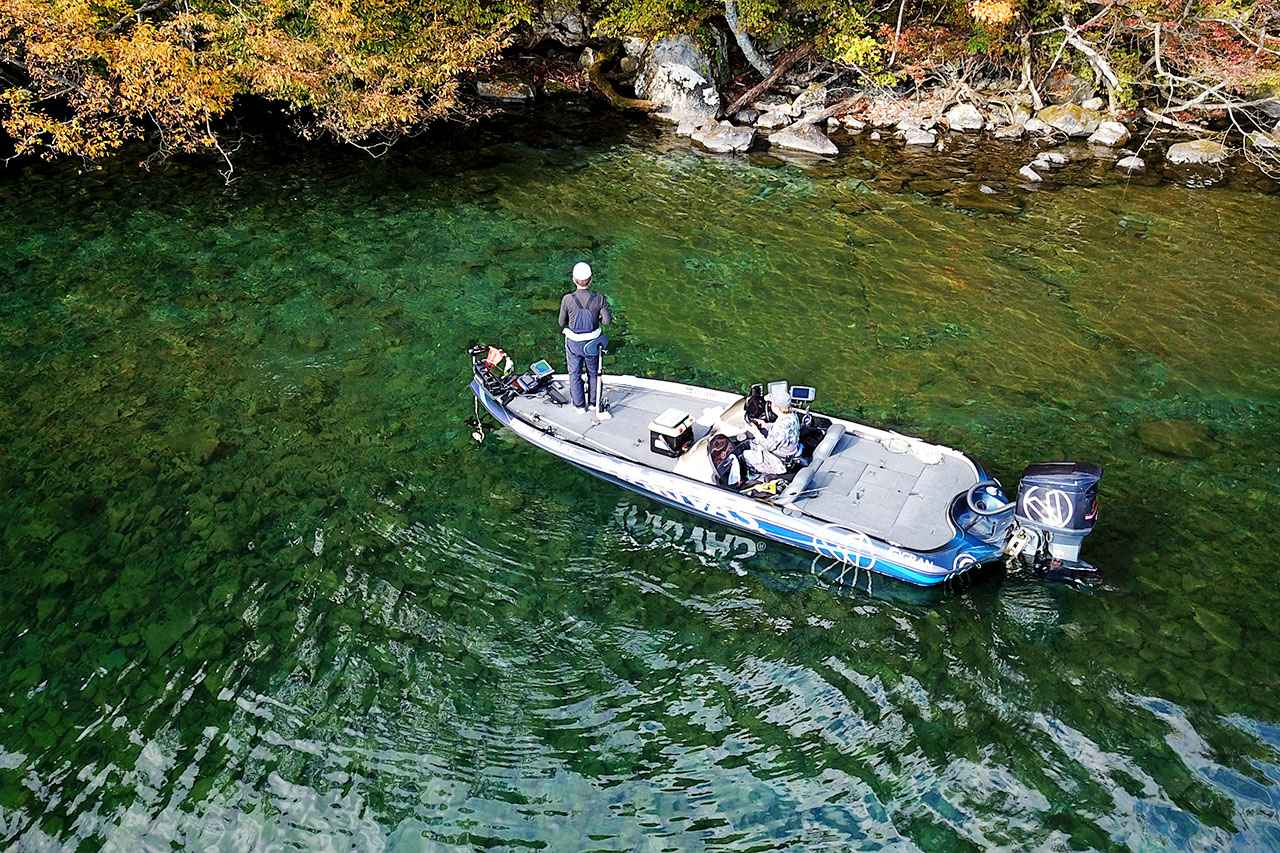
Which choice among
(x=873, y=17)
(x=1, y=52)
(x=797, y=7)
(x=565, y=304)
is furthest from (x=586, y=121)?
(x=565, y=304)

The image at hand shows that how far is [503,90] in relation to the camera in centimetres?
3066

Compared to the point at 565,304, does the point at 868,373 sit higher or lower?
lower

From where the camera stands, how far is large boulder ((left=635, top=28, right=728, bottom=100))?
2928 centimetres

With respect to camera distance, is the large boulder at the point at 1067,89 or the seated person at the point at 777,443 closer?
the seated person at the point at 777,443

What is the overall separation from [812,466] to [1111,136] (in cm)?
2170

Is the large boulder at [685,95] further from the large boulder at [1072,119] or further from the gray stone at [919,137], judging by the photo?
the large boulder at [1072,119]

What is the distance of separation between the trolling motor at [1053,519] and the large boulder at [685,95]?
21.2 m

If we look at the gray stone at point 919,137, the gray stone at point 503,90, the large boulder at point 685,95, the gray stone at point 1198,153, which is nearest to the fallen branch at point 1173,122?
the gray stone at point 1198,153

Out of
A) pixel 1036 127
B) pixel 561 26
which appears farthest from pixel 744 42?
pixel 1036 127

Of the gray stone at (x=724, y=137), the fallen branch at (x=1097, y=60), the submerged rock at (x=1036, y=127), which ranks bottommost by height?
the gray stone at (x=724, y=137)

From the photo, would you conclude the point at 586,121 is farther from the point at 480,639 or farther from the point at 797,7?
the point at 480,639

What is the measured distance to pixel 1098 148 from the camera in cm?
2650

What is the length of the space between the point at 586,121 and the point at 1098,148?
16.7m

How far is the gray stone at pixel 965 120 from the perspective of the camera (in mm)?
28109
